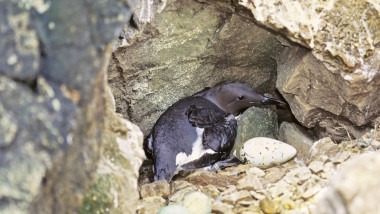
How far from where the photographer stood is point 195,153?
3680 mm

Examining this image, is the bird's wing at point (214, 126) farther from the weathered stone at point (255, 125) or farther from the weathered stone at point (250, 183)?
the weathered stone at point (250, 183)

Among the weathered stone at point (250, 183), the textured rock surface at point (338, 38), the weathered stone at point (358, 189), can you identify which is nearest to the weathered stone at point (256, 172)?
the weathered stone at point (250, 183)

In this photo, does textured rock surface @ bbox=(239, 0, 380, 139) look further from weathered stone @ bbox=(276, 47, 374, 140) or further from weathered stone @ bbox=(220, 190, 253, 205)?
weathered stone @ bbox=(220, 190, 253, 205)

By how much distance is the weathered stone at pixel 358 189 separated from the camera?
59.2 inches

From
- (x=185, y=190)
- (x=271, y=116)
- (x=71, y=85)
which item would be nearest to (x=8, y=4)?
(x=71, y=85)

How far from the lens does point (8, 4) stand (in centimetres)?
165

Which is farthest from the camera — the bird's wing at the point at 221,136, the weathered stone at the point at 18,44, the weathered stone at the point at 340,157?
the bird's wing at the point at 221,136

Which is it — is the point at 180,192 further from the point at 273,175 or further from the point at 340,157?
the point at 340,157

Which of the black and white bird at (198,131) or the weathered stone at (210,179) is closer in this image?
the weathered stone at (210,179)

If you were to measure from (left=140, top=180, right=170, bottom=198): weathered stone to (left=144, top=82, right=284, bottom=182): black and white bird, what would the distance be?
0.37 meters

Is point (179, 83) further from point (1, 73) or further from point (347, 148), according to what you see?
point (1, 73)

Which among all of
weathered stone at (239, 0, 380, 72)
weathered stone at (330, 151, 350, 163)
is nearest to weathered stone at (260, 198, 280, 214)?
weathered stone at (330, 151, 350, 163)

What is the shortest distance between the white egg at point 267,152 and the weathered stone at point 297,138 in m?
0.14

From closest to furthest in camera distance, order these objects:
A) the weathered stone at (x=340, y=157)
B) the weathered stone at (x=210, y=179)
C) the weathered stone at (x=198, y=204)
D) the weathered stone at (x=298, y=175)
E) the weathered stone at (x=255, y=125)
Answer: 1. the weathered stone at (x=198, y=204)
2. the weathered stone at (x=298, y=175)
3. the weathered stone at (x=340, y=157)
4. the weathered stone at (x=210, y=179)
5. the weathered stone at (x=255, y=125)
